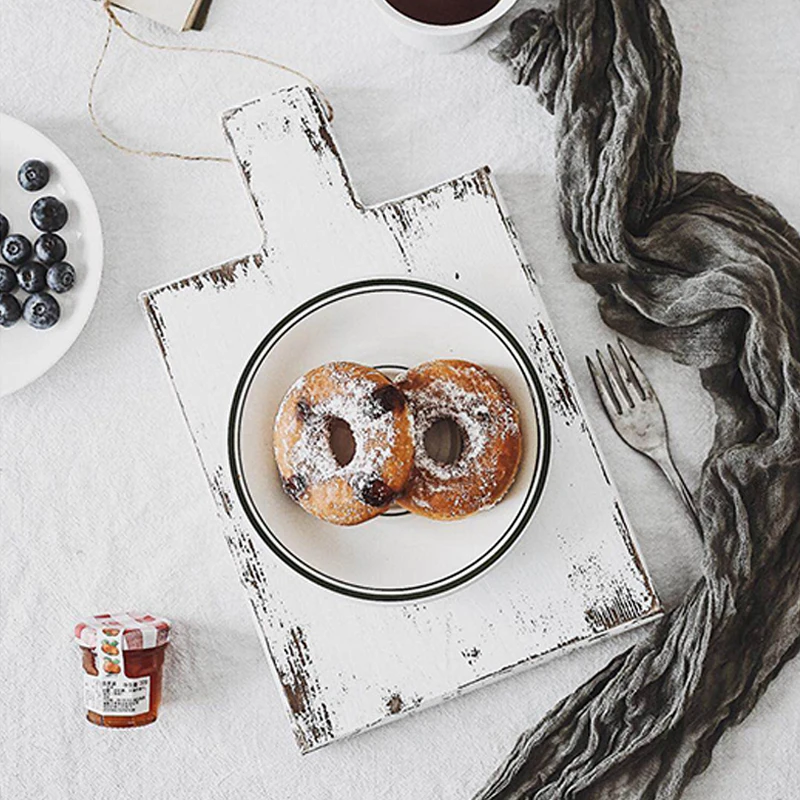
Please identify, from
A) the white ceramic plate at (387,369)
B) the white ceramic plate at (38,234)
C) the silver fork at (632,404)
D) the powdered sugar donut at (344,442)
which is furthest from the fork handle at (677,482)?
the white ceramic plate at (38,234)

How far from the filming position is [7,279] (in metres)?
1.08

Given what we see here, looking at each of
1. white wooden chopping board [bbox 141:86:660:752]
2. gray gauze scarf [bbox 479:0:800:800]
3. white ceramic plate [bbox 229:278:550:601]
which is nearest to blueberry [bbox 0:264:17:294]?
white wooden chopping board [bbox 141:86:660:752]

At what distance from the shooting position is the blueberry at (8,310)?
1.08m

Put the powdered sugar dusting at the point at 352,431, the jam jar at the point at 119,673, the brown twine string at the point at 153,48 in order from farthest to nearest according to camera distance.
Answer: the brown twine string at the point at 153,48
the jam jar at the point at 119,673
the powdered sugar dusting at the point at 352,431

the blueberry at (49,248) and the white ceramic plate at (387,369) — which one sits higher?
the blueberry at (49,248)

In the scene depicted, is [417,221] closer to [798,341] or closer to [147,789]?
[798,341]

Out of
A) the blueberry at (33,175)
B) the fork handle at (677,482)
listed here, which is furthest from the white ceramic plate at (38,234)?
the fork handle at (677,482)

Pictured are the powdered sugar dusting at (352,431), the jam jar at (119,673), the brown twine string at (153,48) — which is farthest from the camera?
the brown twine string at (153,48)

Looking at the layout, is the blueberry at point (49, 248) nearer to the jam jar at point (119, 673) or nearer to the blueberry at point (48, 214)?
the blueberry at point (48, 214)

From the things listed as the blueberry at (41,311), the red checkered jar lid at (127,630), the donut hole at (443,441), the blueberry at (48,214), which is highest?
the blueberry at (48,214)

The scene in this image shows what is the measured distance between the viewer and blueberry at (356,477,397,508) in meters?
0.93

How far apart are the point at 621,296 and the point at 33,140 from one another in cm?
58

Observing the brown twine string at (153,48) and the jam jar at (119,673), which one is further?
the brown twine string at (153,48)

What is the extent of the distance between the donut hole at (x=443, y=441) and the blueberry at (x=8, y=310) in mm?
412
